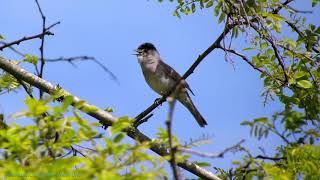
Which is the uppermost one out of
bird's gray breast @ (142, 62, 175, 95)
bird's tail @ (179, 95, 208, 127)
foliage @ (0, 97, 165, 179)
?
bird's gray breast @ (142, 62, 175, 95)

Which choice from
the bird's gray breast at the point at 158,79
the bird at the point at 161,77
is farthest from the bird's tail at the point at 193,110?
the bird's gray breast at the point at 158,79

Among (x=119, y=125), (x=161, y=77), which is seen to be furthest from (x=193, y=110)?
(x=119, y=125)

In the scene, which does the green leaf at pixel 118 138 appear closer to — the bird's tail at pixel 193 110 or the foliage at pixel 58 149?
the foliage at pixel 58 149

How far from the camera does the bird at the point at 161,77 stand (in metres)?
8.67

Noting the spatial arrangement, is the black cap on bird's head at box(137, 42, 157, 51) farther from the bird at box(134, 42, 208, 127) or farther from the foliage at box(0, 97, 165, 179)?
the foliage at box(0, 97, 165, 179)

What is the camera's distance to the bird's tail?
847 centimetres

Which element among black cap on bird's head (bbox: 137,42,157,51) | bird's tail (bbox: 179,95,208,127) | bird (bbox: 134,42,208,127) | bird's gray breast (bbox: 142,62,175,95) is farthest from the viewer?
black cap on bird's head (bbox: 137,42,157,51)

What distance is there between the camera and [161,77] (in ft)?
29.4

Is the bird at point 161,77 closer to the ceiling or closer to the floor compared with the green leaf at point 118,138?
closer to the ceiling

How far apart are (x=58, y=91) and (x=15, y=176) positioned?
8.52 feet

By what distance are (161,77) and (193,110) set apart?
0.79 m

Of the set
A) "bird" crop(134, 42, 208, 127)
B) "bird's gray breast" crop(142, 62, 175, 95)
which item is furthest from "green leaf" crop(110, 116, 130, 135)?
"bird's gray breast" crop(142, 62, 175, 95)

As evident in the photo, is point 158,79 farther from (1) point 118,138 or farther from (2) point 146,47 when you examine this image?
(1) point 118,138

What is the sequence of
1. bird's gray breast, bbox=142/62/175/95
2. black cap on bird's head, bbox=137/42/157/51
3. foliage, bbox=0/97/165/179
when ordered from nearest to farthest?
foliage, bbox=0/97/165/179, bird's gray breast, bbox=142/62/175/95, black cap on bird's head, bbox=137/42/157/51
